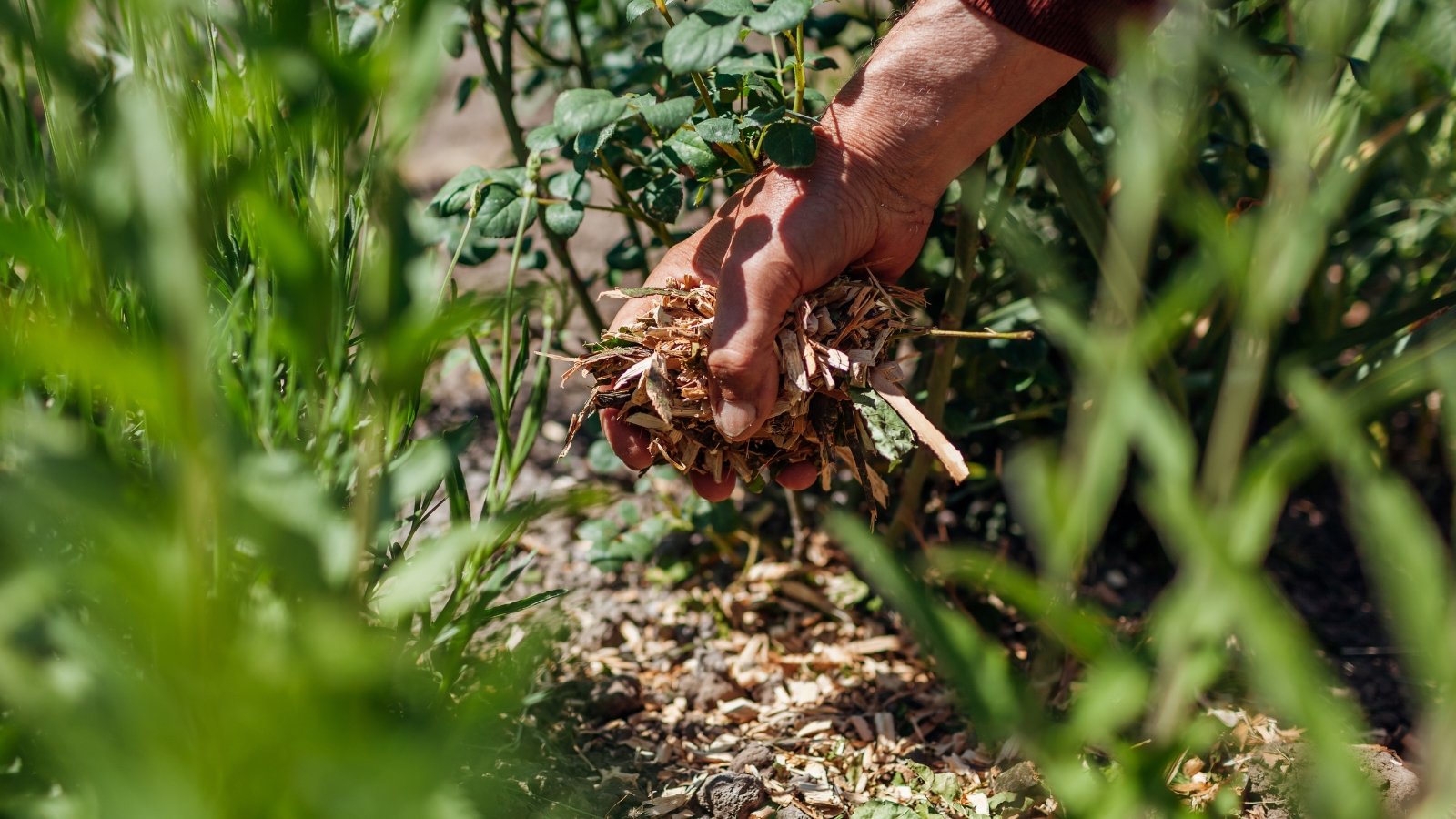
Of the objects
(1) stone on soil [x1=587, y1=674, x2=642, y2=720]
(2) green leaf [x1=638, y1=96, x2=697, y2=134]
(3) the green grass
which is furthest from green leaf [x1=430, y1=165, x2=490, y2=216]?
(1) stone on soil [x1=587, y1=674, x2=642, y2=720]

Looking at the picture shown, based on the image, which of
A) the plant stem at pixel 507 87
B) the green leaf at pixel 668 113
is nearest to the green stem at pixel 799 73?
the green leaf at pixel 668 113

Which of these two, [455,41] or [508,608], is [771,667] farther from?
[455,41]

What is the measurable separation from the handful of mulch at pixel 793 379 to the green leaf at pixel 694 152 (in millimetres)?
126

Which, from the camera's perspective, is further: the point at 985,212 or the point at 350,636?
the point at 985,212

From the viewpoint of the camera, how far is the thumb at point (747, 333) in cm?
99

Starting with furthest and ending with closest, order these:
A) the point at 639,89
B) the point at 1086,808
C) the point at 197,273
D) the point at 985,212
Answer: the point at 639,89 → the point at 985,212 → the point at 1086,808 → the point at 197,273

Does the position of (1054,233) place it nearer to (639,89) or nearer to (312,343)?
→ (639,89)

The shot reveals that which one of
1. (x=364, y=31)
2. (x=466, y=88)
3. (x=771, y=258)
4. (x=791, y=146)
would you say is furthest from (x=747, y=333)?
(x=466, y=88)

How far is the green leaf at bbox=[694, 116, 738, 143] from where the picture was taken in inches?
37.7

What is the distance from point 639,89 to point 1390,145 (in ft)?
3.22

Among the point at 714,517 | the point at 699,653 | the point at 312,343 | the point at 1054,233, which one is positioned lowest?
the point at 699,653

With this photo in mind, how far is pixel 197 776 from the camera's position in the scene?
0.45 m

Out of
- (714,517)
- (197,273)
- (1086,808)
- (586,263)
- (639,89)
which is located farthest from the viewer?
(586,263)

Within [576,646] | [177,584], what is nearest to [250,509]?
[177,584]
